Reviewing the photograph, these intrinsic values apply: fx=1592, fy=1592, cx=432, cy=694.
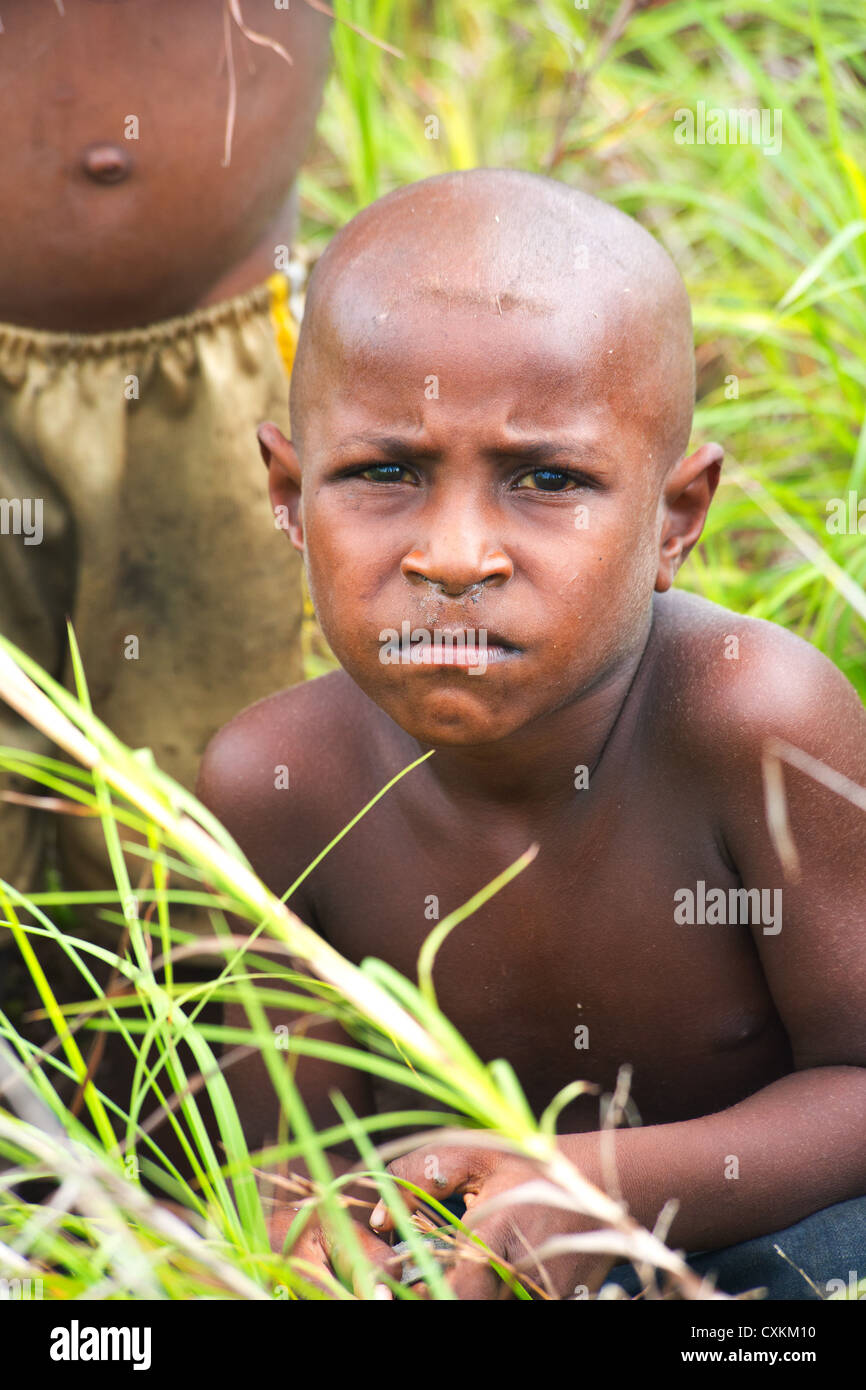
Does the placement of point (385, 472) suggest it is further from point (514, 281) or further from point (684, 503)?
point (684, 503)

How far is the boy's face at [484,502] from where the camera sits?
1.44 metres

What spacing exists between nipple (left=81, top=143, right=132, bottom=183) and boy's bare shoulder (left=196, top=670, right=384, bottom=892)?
69 cm

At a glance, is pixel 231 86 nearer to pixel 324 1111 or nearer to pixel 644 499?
pixel 644 499

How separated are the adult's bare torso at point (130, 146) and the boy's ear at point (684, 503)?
31.1 inches

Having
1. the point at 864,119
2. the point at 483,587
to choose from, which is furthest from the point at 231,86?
the point at 864,119

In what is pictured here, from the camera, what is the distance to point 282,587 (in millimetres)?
2467

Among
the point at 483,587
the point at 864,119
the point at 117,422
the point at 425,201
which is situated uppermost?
the point at 864,119

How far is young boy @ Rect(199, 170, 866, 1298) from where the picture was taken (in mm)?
1465

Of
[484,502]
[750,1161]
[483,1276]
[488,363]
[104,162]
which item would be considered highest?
[104,162]

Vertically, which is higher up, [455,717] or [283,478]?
[283,478]

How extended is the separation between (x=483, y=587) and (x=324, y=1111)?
78 cm

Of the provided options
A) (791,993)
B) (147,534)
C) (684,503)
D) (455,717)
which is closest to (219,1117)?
(455,717)

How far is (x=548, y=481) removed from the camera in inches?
58.8

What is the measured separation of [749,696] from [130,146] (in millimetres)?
1029
